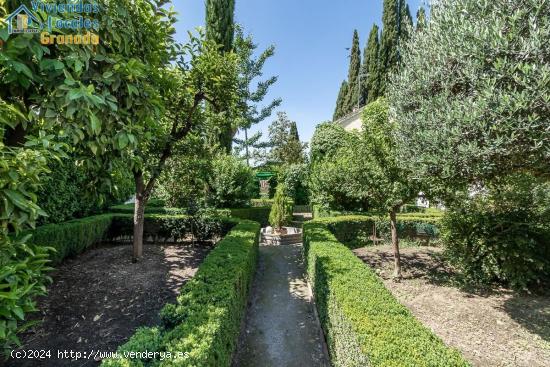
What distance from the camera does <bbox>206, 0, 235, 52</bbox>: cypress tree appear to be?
19.4 m

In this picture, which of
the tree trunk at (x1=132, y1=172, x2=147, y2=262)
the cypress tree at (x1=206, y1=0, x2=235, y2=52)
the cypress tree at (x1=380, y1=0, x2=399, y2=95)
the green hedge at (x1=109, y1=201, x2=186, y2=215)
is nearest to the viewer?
the tree trunk at (x1=132, y1=172, x2=147, y2=262)

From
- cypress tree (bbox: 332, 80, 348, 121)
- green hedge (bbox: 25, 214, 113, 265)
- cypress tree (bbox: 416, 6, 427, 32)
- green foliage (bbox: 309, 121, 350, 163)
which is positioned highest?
cypress tree (bbox: 332, 80, 348, 121)

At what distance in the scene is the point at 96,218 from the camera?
9820mm

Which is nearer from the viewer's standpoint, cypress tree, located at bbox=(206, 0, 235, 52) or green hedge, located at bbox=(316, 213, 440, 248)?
green hedge, located at bbox=(316, 213, 440, 248)

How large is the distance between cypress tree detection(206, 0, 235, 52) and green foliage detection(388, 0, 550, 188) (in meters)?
18.3

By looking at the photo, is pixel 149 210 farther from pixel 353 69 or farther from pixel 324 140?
pixel 353 69

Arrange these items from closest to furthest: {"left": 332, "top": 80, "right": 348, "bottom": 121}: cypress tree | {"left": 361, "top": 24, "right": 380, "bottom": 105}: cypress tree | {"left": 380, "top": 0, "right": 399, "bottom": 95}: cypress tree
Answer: {"left": 380, "top": 0, "right": 399, "bottom": 95}: cypress tree < {"left": 361, "top": 24, "right": 380, "bottom": 105}: cypress tree < {"left": 332, "top": 80, "right": 348, "bottom": 121}: cypress tree

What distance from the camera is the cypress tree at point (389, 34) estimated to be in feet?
89.5

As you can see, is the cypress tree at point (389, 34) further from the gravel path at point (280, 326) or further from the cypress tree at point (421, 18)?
the gravel path at point (280, 326)

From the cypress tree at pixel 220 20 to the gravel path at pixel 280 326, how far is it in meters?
17.9

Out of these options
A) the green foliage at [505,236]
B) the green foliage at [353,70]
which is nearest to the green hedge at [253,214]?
the green foliage at [505,236]

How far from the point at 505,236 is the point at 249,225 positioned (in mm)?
7760

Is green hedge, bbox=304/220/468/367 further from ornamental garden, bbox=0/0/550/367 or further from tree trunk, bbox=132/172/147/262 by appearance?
tree trunk, bbox=132/172/147/262

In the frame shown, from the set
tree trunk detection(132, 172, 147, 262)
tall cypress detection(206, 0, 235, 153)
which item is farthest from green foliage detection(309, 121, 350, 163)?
tree trunk detection(132, 172, 147, 262)
